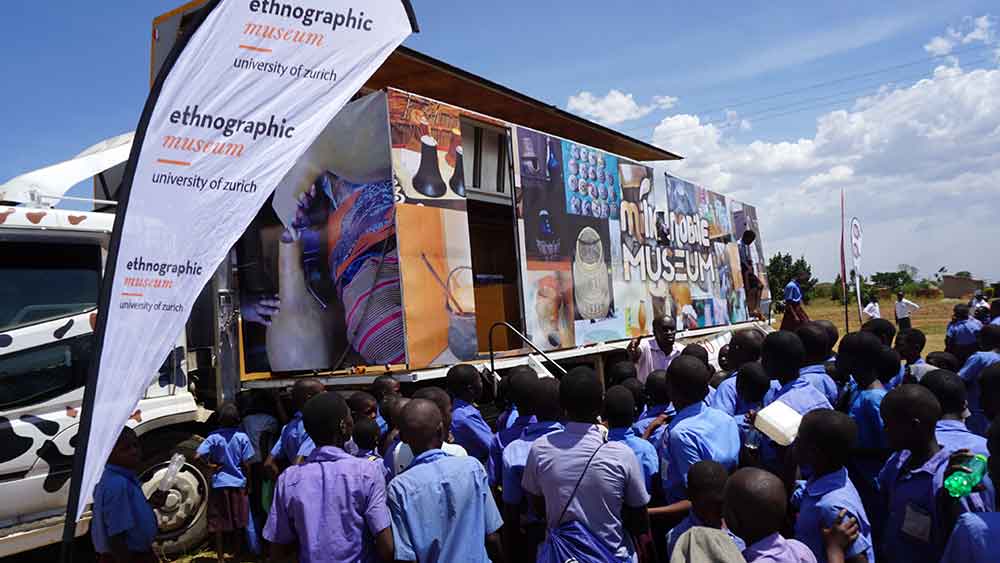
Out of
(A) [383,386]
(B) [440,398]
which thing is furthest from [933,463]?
(A) [383,386]

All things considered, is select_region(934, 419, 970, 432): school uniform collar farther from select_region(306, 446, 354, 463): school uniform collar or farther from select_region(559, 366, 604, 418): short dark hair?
select_region(306, 446, 354, 463): school uniform collar

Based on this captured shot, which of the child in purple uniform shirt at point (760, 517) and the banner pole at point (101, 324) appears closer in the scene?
the child in purple uniform shirt at point (760, 517)

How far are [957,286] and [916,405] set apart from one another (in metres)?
41.7

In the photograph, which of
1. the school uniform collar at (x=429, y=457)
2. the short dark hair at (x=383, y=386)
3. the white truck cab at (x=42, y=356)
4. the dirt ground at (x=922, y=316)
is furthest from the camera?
the dirt ground at (x=922, y=316)

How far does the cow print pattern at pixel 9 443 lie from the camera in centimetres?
489

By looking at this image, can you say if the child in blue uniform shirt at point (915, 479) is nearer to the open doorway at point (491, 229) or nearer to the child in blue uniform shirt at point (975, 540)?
the child in blue uniform shirt at point (975, 540)

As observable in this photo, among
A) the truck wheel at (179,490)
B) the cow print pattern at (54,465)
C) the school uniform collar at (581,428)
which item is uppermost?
the school uniform collar at (581,428)

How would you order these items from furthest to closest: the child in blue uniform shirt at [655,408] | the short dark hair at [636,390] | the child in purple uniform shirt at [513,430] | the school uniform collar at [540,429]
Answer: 1. the short dark hair at [636,390]
2. the child in purple uniform shirt at [513,430]
3. the child in blue uniform shirt at [655,408]
4. the school uniform collar at [540,429]

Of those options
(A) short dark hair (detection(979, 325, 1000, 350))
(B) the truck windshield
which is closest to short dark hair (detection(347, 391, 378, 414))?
(B) the truck windshield

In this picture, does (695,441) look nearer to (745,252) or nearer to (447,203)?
(447,203)

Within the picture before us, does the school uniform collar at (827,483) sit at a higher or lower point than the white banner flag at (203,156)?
lower

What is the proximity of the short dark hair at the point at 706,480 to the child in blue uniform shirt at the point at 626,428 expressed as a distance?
0.76 meters

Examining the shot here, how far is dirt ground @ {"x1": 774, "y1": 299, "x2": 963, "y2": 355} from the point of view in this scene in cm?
2236

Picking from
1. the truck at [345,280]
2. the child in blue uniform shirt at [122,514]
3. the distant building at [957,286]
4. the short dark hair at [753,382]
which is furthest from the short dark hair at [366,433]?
the distant building at [957,286]
